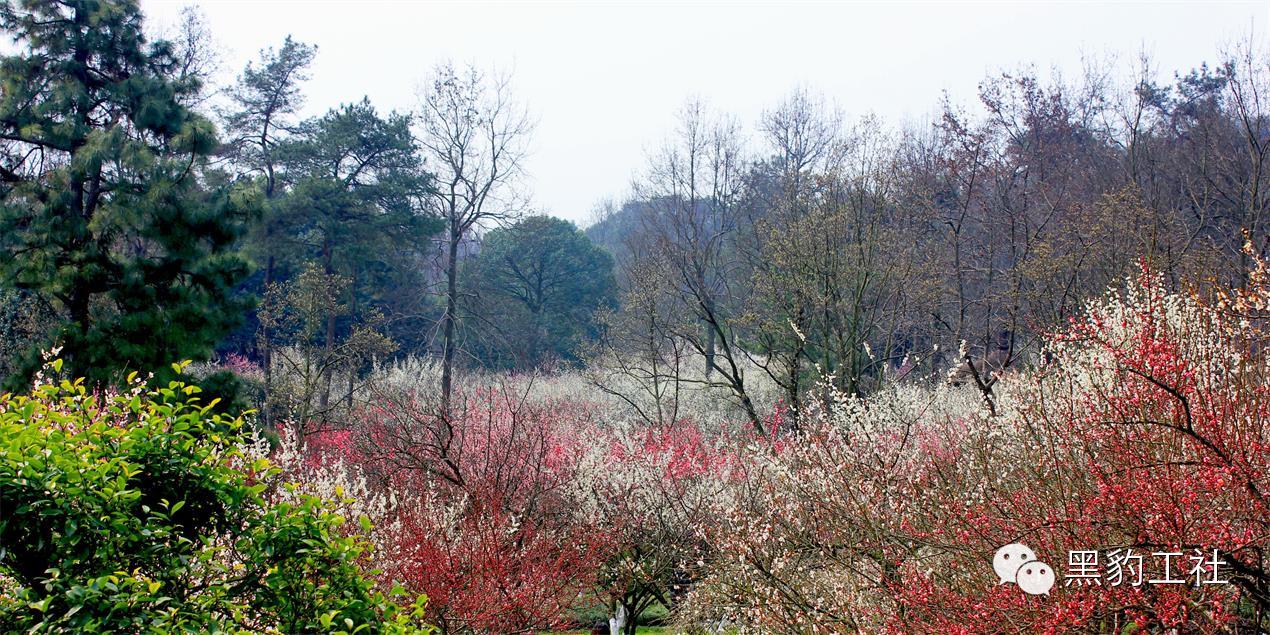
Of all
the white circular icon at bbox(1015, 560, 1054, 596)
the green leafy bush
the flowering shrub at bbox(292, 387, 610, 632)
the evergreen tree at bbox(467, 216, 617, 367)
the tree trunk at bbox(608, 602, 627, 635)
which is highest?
the evergreen tree at bbox(467, 216, 617, 367)

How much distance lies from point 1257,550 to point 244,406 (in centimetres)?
1192

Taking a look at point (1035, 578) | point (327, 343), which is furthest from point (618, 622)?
point (327, 343)

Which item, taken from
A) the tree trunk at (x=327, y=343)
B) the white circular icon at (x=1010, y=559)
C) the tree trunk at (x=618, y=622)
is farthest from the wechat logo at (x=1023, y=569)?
the tree trunk at (x=327, y=343)

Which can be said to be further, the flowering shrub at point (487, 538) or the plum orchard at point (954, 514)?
the flowering shrub at point (487, 538)

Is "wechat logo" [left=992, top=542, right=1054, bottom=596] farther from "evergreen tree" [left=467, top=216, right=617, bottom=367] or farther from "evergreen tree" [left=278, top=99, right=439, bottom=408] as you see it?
"evergreen tree" [left=467, top=216, right=617, bottom=367]

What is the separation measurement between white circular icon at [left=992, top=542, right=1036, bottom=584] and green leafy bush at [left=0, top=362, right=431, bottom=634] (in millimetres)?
2601

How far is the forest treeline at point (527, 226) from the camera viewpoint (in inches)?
465

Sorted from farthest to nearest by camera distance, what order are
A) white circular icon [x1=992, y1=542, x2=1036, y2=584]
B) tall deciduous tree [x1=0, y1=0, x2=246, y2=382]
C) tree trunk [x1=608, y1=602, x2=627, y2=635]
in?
1. tall deciduous tree [x1=0, y1=0, x2=246, y2=382]
2. tree trunk [x1=608, y1=602, x2=627, y2=635]
3. white circular icon [x1=992, y1=542, x2=1036, y2=584]

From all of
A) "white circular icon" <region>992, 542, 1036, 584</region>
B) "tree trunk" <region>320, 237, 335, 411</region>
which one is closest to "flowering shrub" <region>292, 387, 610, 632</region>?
"white circular icon" <region>992, 542, 1036, 584</region>

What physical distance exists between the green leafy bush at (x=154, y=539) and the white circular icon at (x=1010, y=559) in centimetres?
260

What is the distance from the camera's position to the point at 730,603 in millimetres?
6648

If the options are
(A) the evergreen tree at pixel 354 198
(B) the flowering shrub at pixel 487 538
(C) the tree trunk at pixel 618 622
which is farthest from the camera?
(A) the evergreen tree at pixel 354 198

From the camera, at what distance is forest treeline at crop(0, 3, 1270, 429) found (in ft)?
38.7

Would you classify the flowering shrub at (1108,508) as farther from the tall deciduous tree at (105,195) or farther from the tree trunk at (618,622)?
the tall deciduous tree at (105,195)
